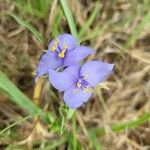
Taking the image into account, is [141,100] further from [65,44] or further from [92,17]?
[65,44]

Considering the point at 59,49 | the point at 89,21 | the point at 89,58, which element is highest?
the point at 59,49

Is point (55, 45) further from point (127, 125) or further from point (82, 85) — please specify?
point (127, 125)

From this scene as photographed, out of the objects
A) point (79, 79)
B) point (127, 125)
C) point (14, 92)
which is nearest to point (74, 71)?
point (79, 79)

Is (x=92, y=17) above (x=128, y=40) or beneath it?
above

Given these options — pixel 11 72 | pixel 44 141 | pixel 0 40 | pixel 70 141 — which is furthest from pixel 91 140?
pixel 0 40

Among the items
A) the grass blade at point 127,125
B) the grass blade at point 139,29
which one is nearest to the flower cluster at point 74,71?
the grass blade at point 127,125

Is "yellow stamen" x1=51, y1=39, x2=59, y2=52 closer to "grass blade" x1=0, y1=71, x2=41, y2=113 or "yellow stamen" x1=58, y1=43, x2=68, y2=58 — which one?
"yellow stamen" x1=58, y1=43, x2=68, y2=58

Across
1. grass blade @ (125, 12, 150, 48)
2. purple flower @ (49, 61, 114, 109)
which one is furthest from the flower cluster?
grass blade @ (125, 12, 150, 48)

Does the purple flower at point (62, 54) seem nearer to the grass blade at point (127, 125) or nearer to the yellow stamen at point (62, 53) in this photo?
the yellow stamen at point (62, 53)
